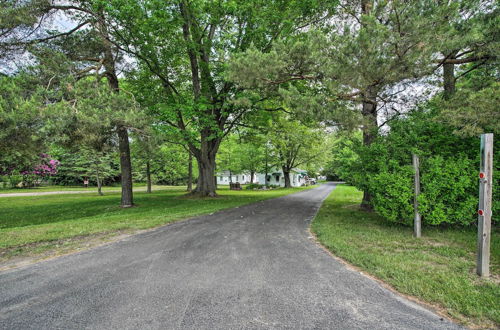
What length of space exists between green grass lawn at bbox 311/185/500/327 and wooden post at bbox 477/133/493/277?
25 cm

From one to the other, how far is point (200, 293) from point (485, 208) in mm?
4405

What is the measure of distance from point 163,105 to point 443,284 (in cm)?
1176

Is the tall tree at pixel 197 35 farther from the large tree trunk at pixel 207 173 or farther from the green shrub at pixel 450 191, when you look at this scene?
the green shrub at pixel 450 191

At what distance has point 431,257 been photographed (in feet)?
12.8

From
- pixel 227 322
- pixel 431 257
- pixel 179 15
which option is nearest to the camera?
pixel 227 322

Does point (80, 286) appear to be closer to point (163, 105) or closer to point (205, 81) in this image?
point (163, 105)

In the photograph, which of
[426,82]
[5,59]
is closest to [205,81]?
[5,59]

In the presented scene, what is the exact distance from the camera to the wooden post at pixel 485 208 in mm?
3221

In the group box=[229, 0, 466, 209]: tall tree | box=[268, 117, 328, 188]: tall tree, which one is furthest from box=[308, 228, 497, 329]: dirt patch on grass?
box=[268, 117, 328, 188]: tall tree

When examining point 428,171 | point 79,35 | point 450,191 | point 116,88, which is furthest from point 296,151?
point 79,35

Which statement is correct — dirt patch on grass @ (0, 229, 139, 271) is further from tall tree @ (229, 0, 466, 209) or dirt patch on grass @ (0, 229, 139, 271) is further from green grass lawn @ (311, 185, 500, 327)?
Result: tall tree @ (229, 0, 466, 209)

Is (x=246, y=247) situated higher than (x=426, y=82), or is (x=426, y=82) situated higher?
(x=426, y=82)

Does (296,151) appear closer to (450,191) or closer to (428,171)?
(428,171)

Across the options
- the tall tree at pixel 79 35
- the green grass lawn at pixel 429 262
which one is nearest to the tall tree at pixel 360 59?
the green grass lawn at pixel 429 262
